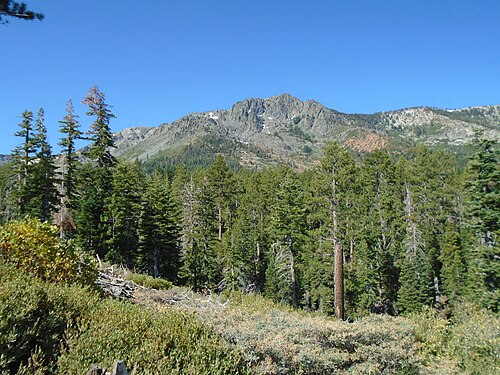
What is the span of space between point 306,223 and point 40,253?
25528 millimetres

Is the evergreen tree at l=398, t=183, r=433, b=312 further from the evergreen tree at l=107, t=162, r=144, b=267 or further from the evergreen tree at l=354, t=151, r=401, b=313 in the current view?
the evergreen tree at l=107, t=162, r=144, b=267

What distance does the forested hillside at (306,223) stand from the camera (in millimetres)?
23219

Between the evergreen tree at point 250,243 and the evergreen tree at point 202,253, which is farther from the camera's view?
the evergreen tree at point 202,253

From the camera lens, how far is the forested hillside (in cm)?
2322

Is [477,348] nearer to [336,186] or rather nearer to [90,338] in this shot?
[90,338]

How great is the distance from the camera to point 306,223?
1206 inches

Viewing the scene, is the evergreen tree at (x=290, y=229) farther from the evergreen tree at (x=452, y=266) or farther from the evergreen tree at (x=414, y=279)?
the evergreen tree at (x=452, y=266)

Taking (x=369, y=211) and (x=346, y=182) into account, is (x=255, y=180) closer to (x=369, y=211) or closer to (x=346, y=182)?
(x=369, y=211)

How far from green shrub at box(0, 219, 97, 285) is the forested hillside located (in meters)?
17.9

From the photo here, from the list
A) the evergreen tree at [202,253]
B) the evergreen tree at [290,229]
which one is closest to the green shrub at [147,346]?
the evergreen tree at [290,229]

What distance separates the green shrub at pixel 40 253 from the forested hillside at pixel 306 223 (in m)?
17.9

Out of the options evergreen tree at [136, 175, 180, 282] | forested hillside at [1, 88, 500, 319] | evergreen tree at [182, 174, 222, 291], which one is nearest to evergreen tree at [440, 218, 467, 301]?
forested hillside at [1, 88, 500, 319]

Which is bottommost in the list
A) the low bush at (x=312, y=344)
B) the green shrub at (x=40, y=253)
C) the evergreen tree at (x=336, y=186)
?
the low bush at (x=312, y=344)

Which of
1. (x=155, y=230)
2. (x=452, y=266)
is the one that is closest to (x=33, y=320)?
(x=155, y=230)
